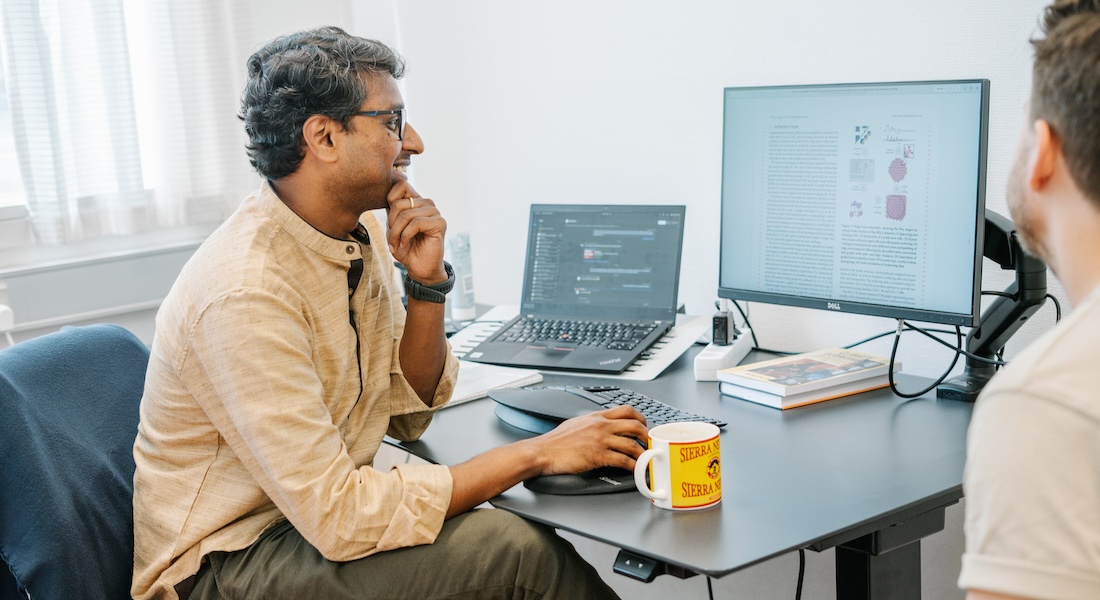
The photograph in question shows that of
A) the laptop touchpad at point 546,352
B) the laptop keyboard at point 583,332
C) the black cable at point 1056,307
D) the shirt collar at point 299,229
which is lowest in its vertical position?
the laptop touchpad at point 546,352

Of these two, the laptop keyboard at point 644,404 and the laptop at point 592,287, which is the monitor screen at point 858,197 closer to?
the laptop at point 592,287

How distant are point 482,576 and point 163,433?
0.49 meters

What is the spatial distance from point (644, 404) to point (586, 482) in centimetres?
29

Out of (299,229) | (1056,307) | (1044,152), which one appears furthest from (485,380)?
(1044,152)

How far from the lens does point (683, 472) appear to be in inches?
48.0

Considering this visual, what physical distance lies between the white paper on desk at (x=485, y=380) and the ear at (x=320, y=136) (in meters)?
0.46

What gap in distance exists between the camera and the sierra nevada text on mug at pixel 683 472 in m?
1.22

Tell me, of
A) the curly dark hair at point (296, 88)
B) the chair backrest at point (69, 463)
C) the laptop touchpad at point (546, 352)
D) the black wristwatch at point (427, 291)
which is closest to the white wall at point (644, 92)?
the laptop touchpad at point (546, 352)

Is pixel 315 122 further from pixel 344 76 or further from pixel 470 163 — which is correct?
pixel 470 163

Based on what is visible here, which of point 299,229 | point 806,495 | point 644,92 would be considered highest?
point 644,92

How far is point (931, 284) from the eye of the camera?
1.58 m

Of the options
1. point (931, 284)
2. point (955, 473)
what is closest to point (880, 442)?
point (955, 473)

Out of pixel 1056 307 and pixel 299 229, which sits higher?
pixel 299 229

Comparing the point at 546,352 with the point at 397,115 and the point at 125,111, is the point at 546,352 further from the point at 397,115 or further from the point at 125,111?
the point at 125,111
